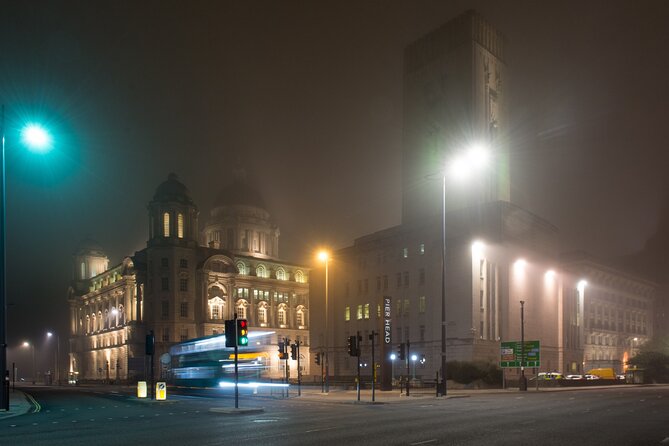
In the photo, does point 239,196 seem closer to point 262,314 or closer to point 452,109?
point 262,314

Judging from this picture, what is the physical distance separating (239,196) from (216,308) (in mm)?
31557

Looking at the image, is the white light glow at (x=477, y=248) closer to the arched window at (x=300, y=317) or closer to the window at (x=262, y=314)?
the window at (x=262, y=314)

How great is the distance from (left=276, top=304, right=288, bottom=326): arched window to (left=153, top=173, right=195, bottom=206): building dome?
3332 centimetres

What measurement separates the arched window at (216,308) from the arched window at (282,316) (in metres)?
18.2

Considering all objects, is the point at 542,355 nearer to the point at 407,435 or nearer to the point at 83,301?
the point at 407,435

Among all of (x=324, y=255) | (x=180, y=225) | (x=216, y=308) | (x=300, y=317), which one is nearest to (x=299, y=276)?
(x=300, y=317)

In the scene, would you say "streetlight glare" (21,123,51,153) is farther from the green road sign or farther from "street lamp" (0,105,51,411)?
the green road sign

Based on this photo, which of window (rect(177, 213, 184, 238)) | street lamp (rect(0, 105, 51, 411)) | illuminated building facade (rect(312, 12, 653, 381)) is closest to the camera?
street lamp (rect(0, 105, 51, 411))

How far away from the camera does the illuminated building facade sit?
78812 mm

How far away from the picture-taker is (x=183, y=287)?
11512 centimetres

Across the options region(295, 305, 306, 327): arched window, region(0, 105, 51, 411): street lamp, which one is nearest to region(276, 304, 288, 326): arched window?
region(295, 305, 306, 327): arched window

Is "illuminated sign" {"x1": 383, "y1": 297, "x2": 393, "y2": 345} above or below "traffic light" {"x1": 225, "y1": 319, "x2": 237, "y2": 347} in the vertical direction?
below

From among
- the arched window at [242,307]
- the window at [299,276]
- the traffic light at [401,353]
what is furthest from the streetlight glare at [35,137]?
the window at [299,276]

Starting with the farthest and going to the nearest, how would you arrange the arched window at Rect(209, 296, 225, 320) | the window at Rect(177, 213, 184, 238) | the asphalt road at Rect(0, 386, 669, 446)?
the arched window at Rect(209, 296, 225, 320)
the window at Rect(177, 213, 184, 238)
the asphalt road at Rect(0, 386, 669, 446)
